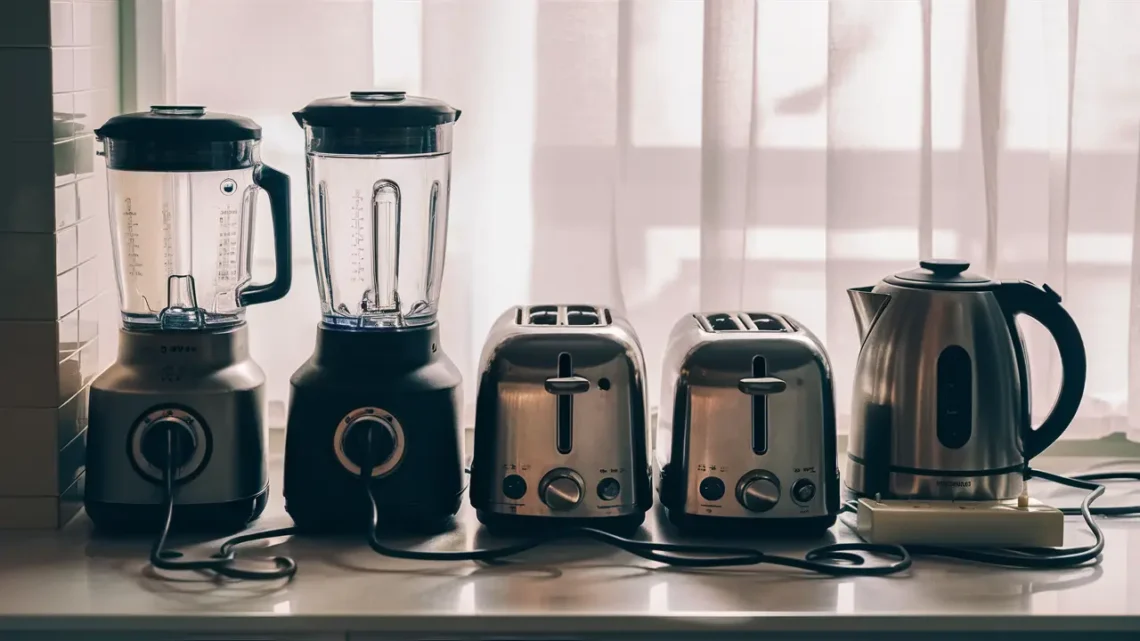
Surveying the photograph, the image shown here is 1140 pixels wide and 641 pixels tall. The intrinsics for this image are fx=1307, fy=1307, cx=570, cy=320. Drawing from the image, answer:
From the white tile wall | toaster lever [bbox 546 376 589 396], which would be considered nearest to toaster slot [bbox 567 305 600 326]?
toaster lever [bbox 546 376 589 396]

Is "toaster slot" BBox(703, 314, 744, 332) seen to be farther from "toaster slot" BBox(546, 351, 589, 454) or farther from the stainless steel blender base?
the stainless steel blender base

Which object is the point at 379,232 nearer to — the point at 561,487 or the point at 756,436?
the point at 561,487

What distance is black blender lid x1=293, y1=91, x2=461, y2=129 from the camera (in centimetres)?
132

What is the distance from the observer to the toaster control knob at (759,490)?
4.30 feet

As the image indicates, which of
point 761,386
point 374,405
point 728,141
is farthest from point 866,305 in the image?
point 374,405

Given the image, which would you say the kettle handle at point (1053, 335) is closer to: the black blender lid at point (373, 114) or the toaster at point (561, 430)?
the toaster at point (561, 430)

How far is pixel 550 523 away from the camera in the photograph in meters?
1.32

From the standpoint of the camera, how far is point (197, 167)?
134cm

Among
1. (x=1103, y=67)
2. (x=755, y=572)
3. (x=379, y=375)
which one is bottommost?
(x=755, y=572)

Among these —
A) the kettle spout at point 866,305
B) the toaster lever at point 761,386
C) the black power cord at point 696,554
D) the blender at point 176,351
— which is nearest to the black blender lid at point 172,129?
the blender at point 176,351

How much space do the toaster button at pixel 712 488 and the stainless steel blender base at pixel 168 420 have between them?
0.47 meters

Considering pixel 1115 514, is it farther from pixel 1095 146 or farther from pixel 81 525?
pixel 81 525

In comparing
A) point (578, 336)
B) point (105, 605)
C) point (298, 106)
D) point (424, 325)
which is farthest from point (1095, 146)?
point (105, 605)

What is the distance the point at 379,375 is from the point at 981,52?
0.84 meters
